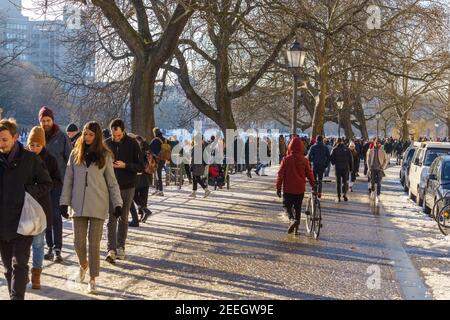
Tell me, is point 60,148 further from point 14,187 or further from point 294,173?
point 294,173

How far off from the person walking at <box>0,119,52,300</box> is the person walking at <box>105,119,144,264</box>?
2.73 metres

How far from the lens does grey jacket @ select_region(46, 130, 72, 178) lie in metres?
9.22

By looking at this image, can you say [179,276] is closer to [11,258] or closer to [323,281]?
[323,281]

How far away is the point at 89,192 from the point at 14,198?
1.36 meters

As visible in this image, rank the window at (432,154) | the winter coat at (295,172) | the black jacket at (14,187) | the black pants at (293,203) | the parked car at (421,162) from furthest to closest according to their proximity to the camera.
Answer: the window at (432,154)
the parked car at (421,162)
the black pants at (293,203)
the winter coat at (295,172)
the black jacket at (14,187)

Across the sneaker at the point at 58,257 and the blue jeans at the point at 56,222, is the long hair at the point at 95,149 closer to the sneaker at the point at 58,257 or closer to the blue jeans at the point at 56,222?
the blue jeans at the point at 56,222

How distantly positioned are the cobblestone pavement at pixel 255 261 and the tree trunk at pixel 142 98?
12.9ft

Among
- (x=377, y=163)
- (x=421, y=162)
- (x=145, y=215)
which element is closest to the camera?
(x=145, y=215)

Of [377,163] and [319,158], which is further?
[377,163]

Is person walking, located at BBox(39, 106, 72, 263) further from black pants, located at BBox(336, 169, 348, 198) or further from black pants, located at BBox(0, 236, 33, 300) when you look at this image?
black pants, located at BBox(336, 169, 348, 198)

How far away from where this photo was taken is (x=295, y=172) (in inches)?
462

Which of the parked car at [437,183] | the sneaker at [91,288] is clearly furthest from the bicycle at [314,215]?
the sneaker at [91,288]

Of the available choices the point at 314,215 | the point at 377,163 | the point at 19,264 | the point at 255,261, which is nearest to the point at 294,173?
the point at 314,215

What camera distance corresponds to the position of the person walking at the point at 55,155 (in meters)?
9.14
